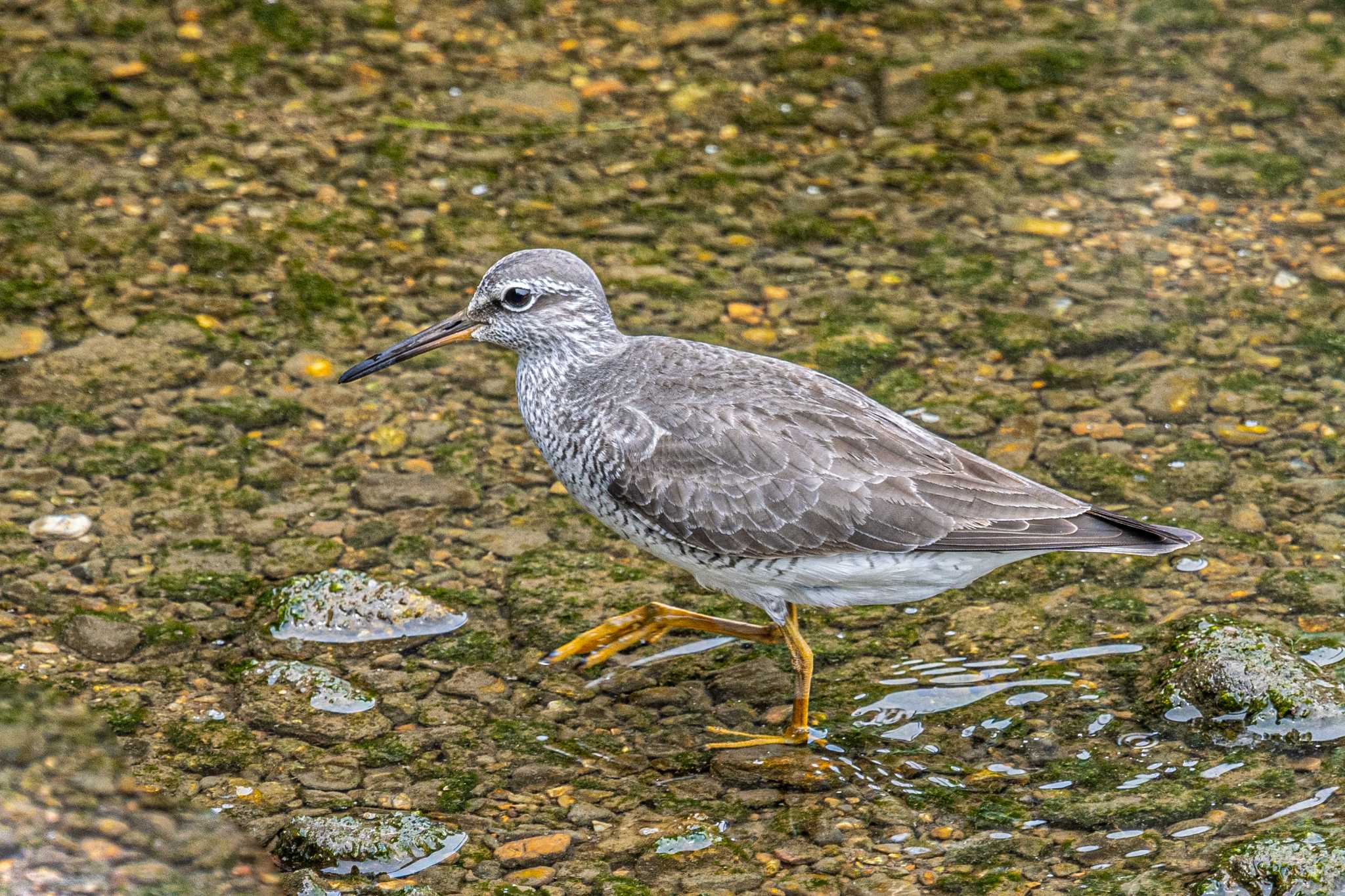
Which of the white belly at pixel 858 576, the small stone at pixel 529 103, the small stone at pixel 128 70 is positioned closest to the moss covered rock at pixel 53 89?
the small stone at pixel 128 70

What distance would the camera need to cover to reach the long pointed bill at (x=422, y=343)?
7160 millimetres

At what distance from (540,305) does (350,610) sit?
165cm

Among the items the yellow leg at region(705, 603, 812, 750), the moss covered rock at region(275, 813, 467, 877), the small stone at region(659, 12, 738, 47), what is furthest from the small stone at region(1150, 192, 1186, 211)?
the moss covered rock at region(275, 813, 467, 877)

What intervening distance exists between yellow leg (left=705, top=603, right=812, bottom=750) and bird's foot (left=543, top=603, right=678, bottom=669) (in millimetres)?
610

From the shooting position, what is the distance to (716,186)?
9750 millimetres

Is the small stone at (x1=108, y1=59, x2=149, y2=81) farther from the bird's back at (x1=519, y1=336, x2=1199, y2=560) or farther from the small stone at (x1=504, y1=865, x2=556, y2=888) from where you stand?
the small stone at (x1=504, y1=865, x2=556, y2=888)

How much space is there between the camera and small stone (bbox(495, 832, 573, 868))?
5770 mm

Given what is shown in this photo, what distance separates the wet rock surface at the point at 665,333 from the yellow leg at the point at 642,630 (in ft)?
0.32

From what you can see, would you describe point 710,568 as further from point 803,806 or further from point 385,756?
point 385,756

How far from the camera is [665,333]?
28.5ft

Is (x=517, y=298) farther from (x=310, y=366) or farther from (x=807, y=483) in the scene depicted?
(x=310, y=366)

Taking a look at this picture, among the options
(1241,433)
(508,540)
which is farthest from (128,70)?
(1241,433)

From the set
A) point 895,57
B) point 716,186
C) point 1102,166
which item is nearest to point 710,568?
point 716,186

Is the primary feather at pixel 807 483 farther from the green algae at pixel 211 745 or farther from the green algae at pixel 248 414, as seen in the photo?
the green algae at pixel 248 414
